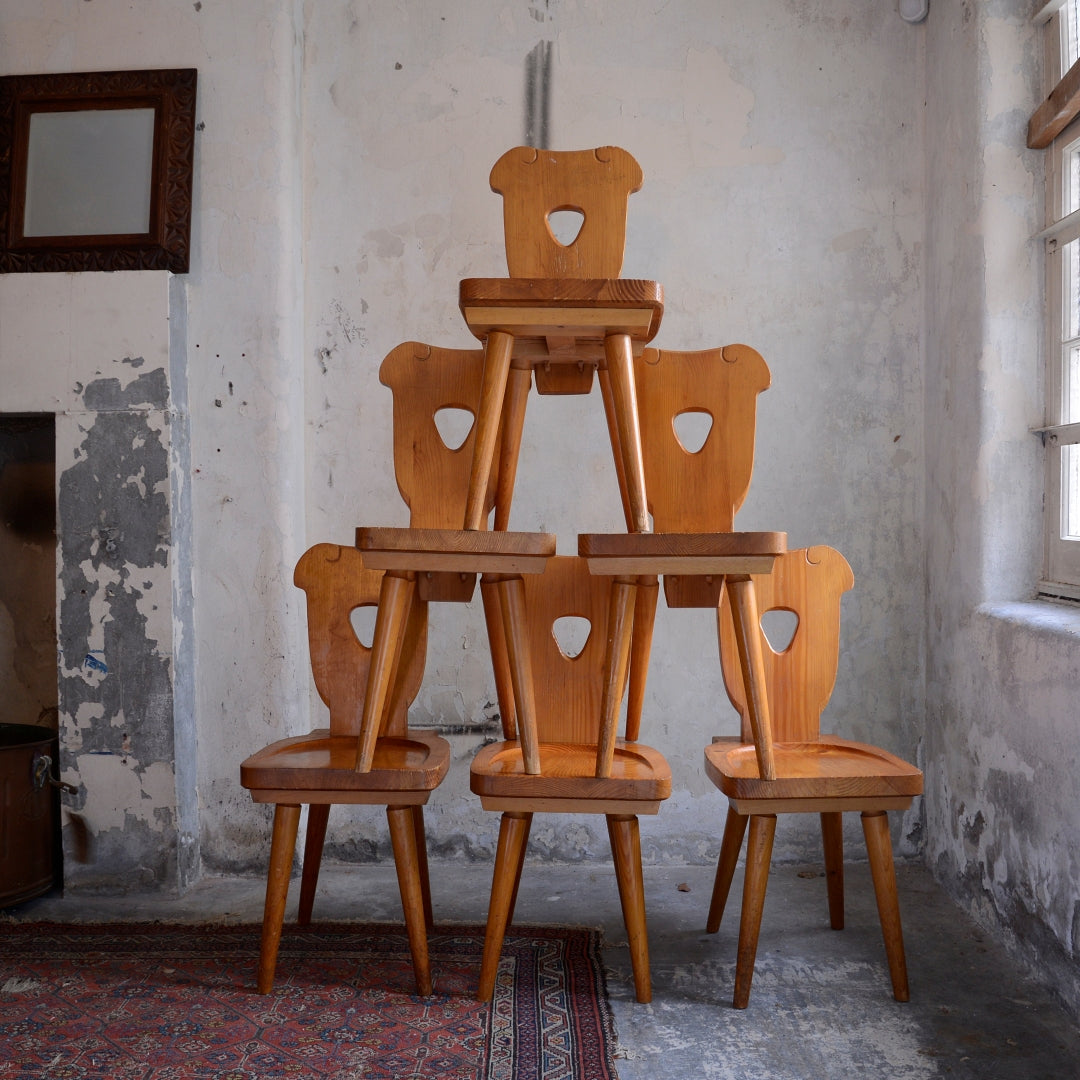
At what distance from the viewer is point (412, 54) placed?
3373 mm

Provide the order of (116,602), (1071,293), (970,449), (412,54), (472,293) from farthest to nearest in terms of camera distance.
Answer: (412,54) → (116,602) → (970,449) → (1071,293) → (472,293)

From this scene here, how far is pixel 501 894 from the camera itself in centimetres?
237

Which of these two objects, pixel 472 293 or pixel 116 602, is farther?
pixel 116 602

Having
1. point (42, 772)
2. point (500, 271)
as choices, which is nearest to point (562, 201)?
point (500, 271)

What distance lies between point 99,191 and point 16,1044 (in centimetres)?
248

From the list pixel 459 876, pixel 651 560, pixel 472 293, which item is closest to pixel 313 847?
pixel 459 876

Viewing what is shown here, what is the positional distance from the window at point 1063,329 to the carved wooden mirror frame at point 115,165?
259 centimetres

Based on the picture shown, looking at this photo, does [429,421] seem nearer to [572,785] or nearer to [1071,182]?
[572,785]

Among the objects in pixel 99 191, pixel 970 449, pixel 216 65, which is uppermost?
pixel 216 65

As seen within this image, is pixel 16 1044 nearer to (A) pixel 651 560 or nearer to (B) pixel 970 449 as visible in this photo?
(A) pixel 651 560

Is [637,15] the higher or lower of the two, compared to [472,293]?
higher

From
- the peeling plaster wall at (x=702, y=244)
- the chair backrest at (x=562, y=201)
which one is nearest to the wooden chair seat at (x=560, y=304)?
the chair backrest at (x=562, y=201)

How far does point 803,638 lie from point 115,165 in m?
2.61

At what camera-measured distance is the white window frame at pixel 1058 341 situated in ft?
9.00
